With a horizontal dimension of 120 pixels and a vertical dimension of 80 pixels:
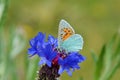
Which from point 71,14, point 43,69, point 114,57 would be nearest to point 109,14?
point 71,14

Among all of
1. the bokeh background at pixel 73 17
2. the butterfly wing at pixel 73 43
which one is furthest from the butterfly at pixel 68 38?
the bokeh background at pixel 73 17

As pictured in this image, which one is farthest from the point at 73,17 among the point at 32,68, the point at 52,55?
the point at 52,55

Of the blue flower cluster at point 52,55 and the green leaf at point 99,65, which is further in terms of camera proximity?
the green leaf at point 99,65

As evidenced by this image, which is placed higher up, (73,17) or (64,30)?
(73,17)

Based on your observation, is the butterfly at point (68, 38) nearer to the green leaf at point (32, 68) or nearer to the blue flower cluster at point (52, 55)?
the blue flower cluster at point (52, 55)

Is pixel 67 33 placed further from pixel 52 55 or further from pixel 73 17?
pixel 73 17

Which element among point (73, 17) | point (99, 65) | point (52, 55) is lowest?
point (52, 55)

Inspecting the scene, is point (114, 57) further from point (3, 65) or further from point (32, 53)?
point (32, 53)
